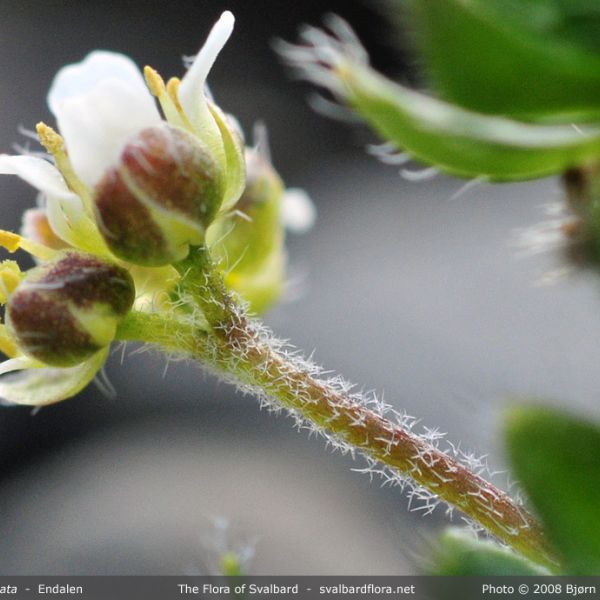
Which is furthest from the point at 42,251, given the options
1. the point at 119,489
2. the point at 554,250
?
the point at 119,489

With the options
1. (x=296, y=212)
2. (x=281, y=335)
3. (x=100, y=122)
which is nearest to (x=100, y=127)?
(x=100, y=122)

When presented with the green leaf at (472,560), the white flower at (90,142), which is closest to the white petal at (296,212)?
the white flower at (90,142)

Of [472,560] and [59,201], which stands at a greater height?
[59,201]

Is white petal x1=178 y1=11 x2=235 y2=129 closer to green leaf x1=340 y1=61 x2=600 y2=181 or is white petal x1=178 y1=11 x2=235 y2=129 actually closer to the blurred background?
green leaf x1=340 y1=61 x2=600 y2=181

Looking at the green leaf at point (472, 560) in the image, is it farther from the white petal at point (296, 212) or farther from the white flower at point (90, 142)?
the white petal at point (296, 212)

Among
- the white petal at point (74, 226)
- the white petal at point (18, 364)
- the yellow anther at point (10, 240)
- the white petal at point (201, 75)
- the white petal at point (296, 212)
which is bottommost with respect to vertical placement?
the white petal at point (18, 364)

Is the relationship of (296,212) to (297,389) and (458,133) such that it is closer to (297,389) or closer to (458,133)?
(297,389)
